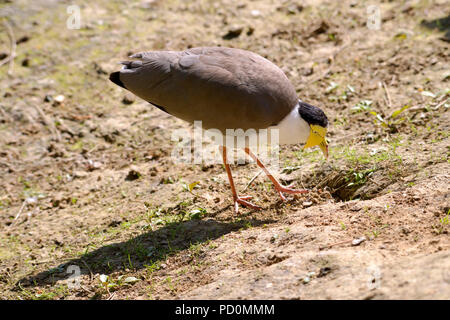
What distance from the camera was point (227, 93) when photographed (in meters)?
4.34

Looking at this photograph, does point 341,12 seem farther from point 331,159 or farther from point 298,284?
point 298,284

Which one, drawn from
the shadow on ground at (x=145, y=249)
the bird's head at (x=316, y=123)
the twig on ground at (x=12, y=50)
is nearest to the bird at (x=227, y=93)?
the bird's head at (x=316, y=123)

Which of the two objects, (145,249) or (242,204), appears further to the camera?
(242,204)

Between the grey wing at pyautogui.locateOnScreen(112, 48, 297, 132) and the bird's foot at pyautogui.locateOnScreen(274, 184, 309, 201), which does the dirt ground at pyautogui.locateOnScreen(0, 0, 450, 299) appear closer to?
the bird's foot at pyautogui.locateOnScreen(274, 184, 309, 201)

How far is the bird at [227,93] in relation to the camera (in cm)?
437

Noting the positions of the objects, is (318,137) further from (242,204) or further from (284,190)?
(242,204)

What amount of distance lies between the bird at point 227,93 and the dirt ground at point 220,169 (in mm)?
438

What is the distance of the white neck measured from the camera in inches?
183

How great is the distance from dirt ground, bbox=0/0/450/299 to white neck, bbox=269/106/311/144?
391 millimetres

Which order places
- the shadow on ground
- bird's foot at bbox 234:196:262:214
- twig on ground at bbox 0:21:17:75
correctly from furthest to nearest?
twig on ground at bbox 0:21:17:75
bird's foot at bbox 234:196:262:214
the shadow on ground

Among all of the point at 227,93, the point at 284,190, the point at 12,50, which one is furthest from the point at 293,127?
the point at 12,50

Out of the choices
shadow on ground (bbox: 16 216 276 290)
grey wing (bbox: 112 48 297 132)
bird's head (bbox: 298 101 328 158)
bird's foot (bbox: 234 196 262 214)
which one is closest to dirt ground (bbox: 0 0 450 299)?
shadow on ground (bbox: 16 216 276 290)

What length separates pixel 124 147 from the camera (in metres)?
5.91

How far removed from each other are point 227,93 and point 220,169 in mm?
1181
